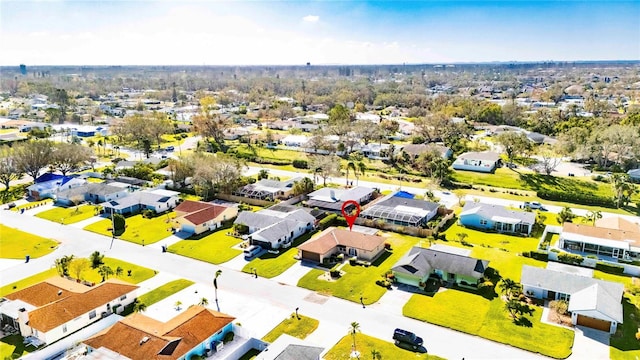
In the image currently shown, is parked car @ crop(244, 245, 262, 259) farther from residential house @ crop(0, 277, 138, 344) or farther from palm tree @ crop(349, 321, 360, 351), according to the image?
palm tree @ crop(349, 321, 360, 351)

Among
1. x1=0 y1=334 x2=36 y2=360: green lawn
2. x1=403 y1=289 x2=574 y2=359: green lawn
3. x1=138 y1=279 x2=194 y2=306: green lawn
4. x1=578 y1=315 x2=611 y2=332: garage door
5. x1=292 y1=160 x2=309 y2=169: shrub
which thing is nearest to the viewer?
x1=0 y1=334 x2=36 y2=360: green lawn

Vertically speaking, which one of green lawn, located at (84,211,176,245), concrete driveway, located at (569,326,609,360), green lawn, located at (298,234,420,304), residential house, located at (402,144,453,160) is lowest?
concrete driveway, located at (569,326,609,360)

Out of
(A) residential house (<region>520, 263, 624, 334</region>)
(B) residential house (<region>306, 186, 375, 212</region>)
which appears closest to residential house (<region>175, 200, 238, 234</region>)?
(B) residential house (<region>306, 186, 375, 212</region>)

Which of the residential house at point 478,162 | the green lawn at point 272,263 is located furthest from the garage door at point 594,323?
the residential house at point 478,162

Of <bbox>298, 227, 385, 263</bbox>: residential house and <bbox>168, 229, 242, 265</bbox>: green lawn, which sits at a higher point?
<bbox>298, 227, 385, 263</bbox>: residential house

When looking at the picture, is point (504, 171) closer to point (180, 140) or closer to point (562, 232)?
point (562, 232)

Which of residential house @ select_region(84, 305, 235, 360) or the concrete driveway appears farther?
the concrete driveway
